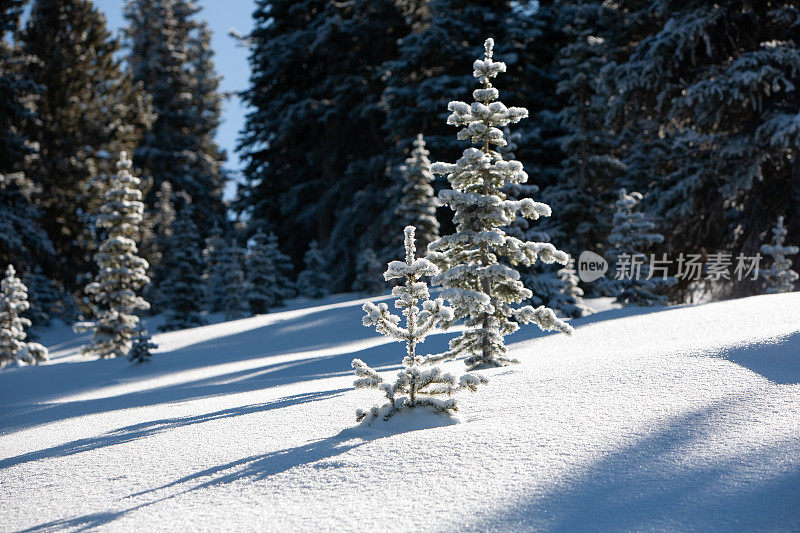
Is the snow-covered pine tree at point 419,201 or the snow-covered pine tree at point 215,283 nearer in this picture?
the snow-covered pine tree at point 419,201

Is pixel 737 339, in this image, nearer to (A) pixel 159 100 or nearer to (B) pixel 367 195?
(B) pixel 367 195

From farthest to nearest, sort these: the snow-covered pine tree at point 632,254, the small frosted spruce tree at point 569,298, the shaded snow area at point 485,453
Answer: the snow-covered pine tree at point 632,254 → the small frosted spruce tree at point 569,298 → the shaded snow area at point 485,453

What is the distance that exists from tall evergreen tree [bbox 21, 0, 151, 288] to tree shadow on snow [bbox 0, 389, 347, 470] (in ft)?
72.3

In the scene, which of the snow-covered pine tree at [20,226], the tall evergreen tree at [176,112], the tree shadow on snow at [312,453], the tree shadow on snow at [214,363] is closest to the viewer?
the tree shadow on snow at [312,453]

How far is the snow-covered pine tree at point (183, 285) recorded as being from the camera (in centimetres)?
2158

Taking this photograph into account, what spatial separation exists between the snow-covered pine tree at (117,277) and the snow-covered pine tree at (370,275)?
838cm

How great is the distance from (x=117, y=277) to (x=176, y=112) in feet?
101

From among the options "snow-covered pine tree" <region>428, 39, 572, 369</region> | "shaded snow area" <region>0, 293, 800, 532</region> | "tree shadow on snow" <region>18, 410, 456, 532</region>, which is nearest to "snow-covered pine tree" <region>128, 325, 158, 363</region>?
"shaded snow area" <region>0, 293, 800, 532</region>

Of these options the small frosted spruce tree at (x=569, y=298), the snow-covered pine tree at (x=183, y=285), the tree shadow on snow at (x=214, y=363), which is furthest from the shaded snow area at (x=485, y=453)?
the snow-covered pine tree at (x=183, y=285)

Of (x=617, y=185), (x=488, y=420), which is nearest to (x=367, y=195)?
(x=617, y=185)

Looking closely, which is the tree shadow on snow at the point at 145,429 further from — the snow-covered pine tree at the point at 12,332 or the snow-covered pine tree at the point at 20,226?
the snow-covered pine tree at the point at 20,226

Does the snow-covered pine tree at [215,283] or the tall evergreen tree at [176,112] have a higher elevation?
the tall evergreen tree at [176,112]

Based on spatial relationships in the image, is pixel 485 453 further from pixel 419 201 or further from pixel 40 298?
pixel 40 298

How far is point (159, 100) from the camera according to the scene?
40.8m
